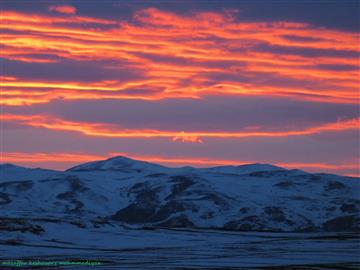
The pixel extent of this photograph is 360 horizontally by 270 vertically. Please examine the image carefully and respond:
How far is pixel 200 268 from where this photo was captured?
8725 centimetres

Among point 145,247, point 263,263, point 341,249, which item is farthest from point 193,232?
point 263,263

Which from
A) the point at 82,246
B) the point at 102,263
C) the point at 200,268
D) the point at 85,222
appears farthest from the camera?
the point at 85,222

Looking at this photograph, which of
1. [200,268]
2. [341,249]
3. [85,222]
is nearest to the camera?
[200,268]

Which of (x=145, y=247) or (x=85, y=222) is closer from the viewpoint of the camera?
(x=145, y=247)

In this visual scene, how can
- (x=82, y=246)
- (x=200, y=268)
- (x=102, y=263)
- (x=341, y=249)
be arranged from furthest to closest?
(x=82, y=246)
(x=341, y=249)
(x=102, y=263)
(x=200, y=268)

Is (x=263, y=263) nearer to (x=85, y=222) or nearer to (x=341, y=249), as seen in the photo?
(x=341, y=249)

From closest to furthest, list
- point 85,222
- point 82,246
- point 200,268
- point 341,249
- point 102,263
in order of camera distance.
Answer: point 200,268 < point 102,263 < point 341,249 < point 82,246 < point 85,222

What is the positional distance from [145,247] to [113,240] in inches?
547

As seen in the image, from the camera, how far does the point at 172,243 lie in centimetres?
14888

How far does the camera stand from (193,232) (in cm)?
17925

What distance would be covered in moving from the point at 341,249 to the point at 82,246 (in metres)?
40.1

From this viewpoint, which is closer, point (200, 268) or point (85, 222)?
point (200, 268)

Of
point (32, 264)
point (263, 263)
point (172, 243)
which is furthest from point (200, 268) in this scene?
point (172, 243)

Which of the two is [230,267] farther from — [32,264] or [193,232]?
[193,232]
